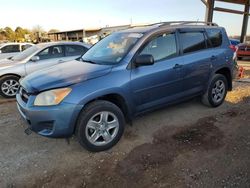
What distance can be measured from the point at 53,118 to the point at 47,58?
4.53 metres

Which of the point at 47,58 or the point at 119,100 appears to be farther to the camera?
the point at 47,58

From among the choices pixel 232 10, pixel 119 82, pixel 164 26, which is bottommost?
pixel 119 82

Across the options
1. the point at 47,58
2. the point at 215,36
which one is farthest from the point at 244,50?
the point at 47,58

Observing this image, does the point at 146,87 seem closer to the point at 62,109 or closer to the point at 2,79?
the point at 62,109

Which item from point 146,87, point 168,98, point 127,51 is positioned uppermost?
point 127,51

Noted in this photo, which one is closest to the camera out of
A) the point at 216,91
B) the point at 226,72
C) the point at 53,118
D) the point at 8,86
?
the point at 53,118

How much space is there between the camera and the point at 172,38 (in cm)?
432

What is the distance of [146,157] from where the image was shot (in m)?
3.39

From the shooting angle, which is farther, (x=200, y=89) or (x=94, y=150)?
(x=200, y=89)

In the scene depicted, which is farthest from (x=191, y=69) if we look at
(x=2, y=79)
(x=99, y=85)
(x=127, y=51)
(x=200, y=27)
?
(x=2, y=79)

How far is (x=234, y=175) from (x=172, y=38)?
2.43 metres

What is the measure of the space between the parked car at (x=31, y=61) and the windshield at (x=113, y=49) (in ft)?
7.13

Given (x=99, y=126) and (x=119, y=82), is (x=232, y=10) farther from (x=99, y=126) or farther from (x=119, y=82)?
(x=99, y=126)

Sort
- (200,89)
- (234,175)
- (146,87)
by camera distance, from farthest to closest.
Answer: (200,89) < (146,87) < (234,175)
